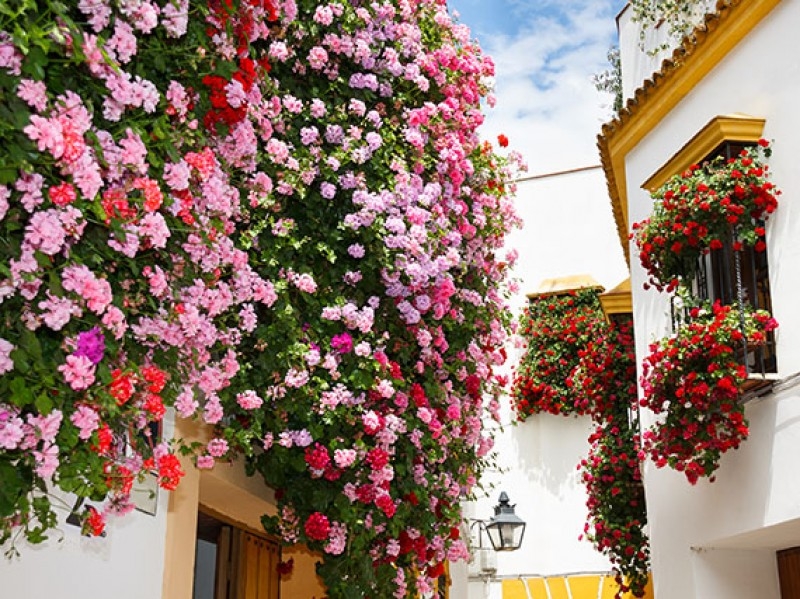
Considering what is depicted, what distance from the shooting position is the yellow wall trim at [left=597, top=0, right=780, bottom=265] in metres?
8.23

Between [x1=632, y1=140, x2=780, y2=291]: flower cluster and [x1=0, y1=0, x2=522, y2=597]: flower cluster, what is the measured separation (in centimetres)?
120

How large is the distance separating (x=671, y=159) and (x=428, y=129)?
7.24 feet

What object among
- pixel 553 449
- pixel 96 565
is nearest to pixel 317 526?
pixel 96 565

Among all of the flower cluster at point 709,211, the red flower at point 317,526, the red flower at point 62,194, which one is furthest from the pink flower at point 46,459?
the flower cluster at point 709,211

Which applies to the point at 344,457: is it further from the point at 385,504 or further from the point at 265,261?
the point at 265,261

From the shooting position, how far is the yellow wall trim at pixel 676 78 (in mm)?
8227

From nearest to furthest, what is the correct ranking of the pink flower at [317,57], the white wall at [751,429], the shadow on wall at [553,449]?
the pink flower at [317,57], the white wall at [751,429], the shadow on wall at [553,449]

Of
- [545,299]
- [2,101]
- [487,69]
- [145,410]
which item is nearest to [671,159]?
[487,69]

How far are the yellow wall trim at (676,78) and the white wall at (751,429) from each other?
9cm

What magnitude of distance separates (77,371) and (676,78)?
673cm

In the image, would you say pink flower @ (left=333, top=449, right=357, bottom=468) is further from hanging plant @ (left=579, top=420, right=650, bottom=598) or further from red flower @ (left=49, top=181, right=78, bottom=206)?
hanging plant @ (left=579, top=420, right=650, bottom=598)

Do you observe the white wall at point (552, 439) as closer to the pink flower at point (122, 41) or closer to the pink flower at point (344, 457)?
the pink flower at point (344, 457)

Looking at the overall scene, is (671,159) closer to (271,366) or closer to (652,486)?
(652,486)

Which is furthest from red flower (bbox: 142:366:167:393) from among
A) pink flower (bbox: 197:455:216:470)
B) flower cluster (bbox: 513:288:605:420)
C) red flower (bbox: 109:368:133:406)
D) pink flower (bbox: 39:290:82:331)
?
flower cluster (bbox: 513:288:605:420)
